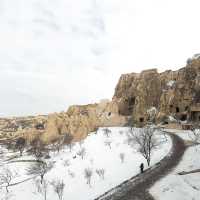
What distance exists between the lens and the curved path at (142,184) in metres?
20.1

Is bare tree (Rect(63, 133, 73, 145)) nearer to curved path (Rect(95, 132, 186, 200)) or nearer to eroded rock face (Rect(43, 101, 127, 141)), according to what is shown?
eroded rock face (Rect(43, 101, 127, 141))

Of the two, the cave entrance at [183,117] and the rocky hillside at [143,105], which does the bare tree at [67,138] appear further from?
the cave entrance at [183,117]

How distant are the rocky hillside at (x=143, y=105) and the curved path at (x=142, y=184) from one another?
38119 mm

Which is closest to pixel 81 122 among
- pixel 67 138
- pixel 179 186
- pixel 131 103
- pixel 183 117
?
pixel 67 138

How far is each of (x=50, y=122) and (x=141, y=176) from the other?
94.9m

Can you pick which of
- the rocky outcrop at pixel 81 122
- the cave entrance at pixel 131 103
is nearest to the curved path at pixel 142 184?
the rocky outcrop at pixel 81 122

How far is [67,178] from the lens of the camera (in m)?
36.9

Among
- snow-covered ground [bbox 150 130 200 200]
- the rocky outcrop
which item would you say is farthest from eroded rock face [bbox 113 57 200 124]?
snow-covered ground [bbox 150 130 200 200]

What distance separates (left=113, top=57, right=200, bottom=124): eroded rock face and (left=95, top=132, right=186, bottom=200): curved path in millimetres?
41500

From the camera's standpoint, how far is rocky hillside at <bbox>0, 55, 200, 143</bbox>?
233 ft

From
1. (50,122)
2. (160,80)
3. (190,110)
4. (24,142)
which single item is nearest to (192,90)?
(190,110)

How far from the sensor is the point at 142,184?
22.4 m

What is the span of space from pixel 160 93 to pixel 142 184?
7426 cm

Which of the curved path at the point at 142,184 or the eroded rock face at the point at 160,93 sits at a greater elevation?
the eroded rock face at the point at 160,93
